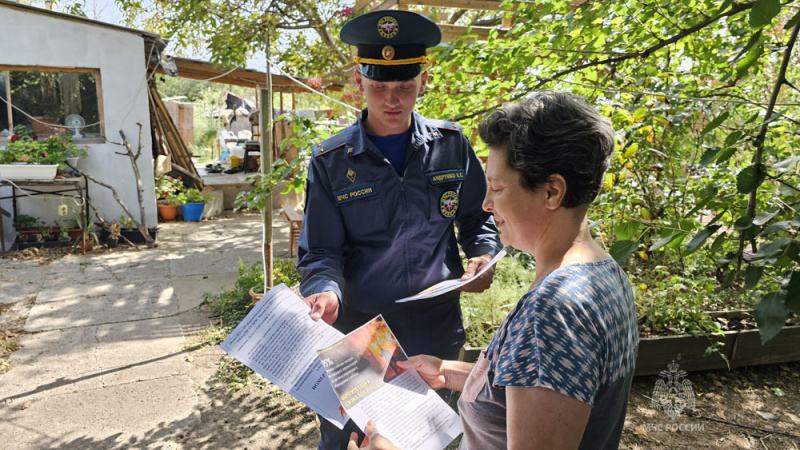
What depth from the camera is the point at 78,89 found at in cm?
858

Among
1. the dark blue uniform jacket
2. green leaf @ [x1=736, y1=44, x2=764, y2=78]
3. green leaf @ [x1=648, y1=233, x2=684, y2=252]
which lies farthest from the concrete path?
green leaf @ [x1=736, y1=44, x2=764, y2=78]

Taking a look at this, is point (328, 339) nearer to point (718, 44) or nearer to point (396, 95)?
point (396, 95)

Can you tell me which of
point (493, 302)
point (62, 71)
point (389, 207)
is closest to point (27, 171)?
point (62, 71)

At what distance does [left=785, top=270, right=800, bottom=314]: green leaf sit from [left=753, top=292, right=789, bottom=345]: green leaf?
0.04 metres

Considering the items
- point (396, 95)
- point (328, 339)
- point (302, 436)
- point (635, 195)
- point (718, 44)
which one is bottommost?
point (302, 436)

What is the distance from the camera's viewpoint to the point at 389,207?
2.16 m

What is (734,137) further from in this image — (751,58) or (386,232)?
(386,232)

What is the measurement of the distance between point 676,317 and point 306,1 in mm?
7582

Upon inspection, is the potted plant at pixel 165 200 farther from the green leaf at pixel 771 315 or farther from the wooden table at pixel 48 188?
the green leaf at pixel 771 315

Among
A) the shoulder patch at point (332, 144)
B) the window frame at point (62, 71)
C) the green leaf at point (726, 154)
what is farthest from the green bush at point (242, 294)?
the green leaf at point (726, 154)

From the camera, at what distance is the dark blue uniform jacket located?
214cm

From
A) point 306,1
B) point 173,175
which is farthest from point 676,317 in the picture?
point 173,175

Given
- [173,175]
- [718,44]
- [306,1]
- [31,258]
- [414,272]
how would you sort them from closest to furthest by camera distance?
[414,272] → [718,44] → [31,258] → [306,1] → [173,175]

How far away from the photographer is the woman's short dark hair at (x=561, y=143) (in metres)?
1.11
